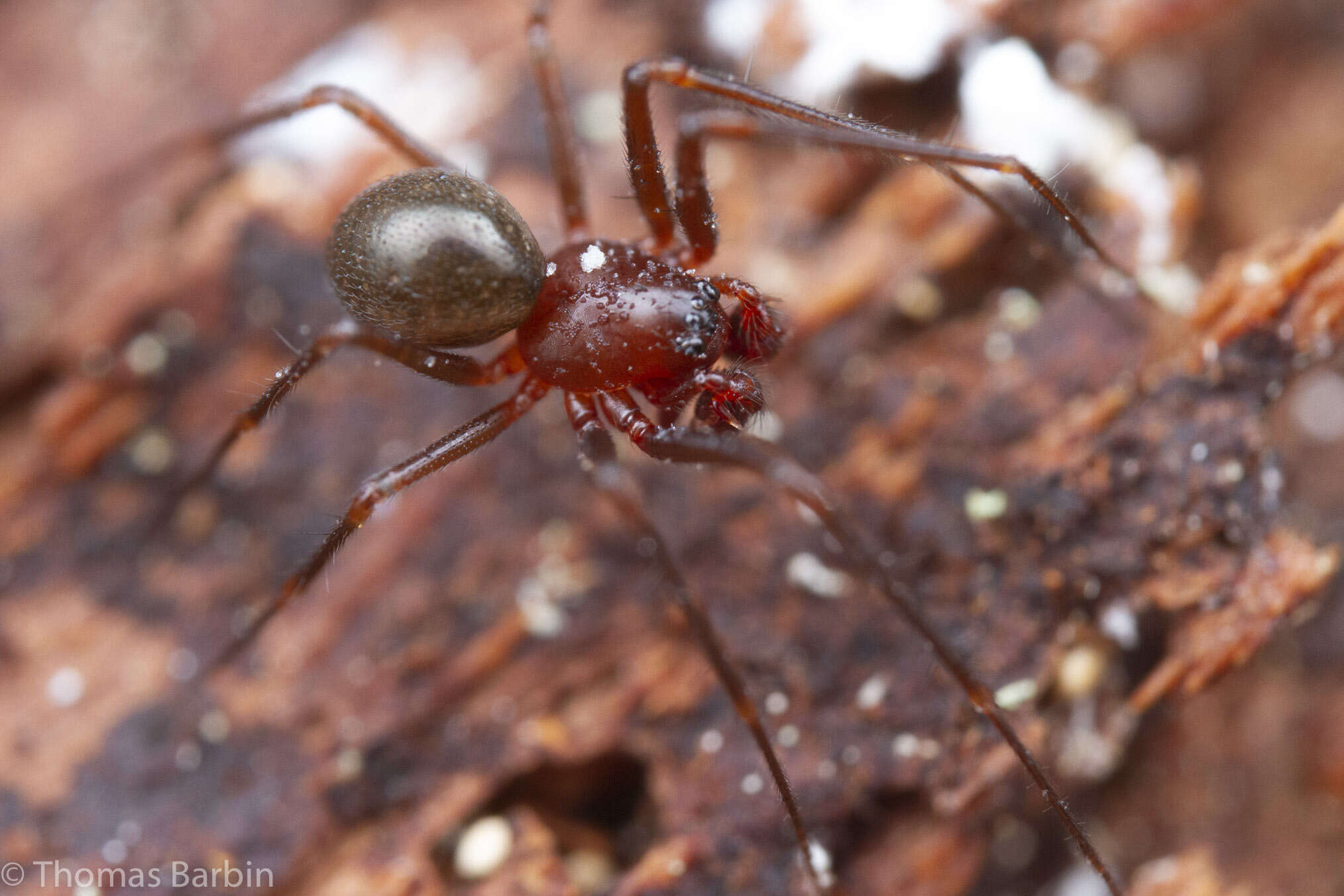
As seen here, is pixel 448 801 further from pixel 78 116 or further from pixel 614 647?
pixel 78 116

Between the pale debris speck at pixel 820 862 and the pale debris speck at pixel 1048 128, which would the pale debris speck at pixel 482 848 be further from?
the pale debris speck at pixel 1048 128

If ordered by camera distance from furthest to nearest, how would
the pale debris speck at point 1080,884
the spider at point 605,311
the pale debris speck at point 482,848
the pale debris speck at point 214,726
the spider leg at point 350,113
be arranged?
the spider leg at point 350,113 < the pale debris speck at point 214,726 < the pale debris speck at point 1080,884 < the pale debris speck at point 482,848 < the spider at point 605,311

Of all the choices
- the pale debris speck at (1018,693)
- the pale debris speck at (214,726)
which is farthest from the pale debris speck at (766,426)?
the pale debris speck at (214,726)

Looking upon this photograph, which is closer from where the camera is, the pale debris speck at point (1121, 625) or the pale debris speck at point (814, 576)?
the pale debris speck at point (1121, 625)

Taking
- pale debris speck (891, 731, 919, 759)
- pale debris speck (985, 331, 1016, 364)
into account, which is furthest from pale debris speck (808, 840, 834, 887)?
pale debris speck (985, 331, 1016, 364)

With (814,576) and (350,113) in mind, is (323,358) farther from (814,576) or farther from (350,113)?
(814,576)

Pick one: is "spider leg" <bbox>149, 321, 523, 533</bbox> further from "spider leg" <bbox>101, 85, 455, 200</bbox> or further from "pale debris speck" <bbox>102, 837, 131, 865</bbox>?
"pale debris speck" <bbox>102, 837, 131, 865</bbox>
